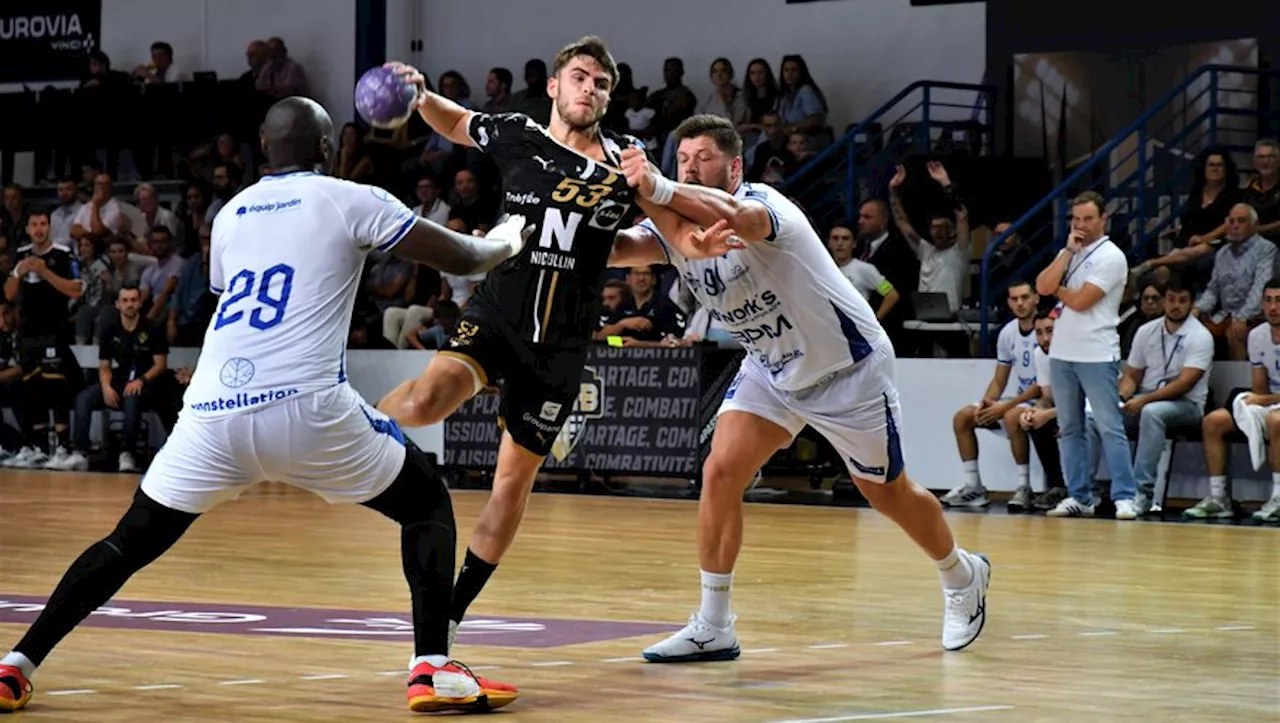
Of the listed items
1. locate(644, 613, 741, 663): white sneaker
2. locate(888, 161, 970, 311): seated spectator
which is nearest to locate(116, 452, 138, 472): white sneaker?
locate(888, 161, 970, 311): seated spectator

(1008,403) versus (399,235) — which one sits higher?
(399,235)

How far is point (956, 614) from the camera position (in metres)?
6.83

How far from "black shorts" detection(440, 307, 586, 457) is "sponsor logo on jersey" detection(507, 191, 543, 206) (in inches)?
17.3

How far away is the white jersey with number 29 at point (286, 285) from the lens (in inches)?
203

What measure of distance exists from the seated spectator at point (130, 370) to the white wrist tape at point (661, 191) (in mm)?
12970

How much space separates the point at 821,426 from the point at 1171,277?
29.2 ft

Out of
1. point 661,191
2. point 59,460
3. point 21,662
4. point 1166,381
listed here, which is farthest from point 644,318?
point 21,662

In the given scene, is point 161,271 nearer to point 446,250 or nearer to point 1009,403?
point 1009,403

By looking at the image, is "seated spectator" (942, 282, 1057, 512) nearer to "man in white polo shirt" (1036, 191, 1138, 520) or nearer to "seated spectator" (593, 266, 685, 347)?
"man in white polo shirt" (1036, 191, 1138, 520)

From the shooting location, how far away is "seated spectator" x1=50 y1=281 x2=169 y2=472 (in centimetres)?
1844

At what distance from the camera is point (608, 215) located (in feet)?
22.2

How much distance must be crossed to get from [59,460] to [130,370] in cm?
117

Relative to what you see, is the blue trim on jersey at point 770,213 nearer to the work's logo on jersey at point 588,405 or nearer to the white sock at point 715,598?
the white sock at point 715,598

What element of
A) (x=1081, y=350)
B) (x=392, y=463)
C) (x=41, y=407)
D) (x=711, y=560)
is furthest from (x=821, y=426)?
(x=41, y=407)
